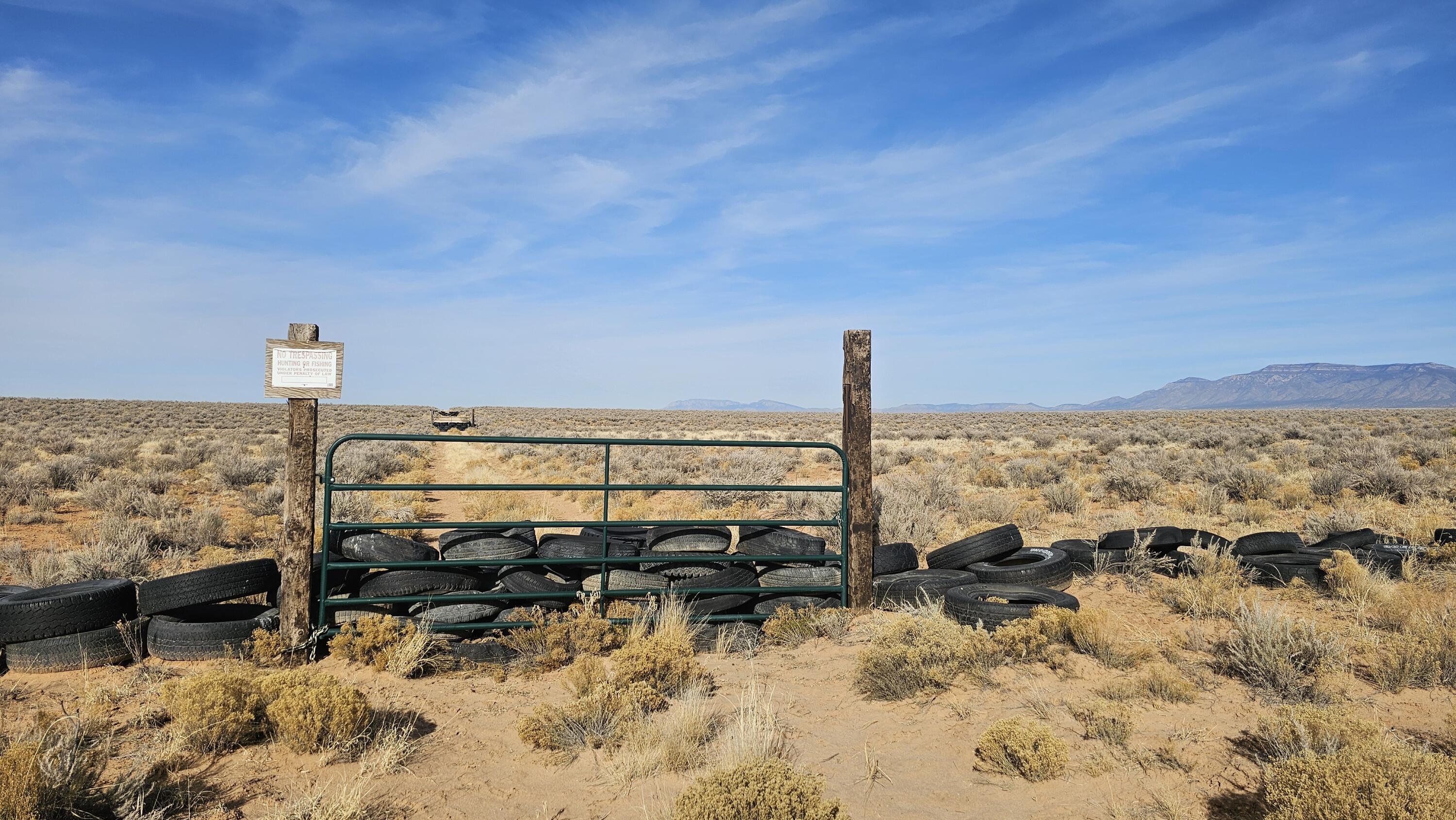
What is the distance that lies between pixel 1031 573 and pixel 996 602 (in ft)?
4.10

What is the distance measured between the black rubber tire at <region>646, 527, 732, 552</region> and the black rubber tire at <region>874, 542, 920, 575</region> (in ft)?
6.62

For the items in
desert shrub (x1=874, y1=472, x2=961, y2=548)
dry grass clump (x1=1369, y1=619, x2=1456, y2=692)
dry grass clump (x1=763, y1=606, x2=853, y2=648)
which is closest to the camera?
dry grass clump (x1=1369, y1=619, x2=1456, y2=692)

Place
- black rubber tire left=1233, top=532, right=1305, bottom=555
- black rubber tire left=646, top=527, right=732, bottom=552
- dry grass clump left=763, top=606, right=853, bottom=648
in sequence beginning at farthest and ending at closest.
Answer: black rubber tire left=1233, top=532, right=1305, bottom=555
black rubber tire left=646, top=527, right=732, bottom=552
dry grass clump left=763, top=606, right=853, bottom=648

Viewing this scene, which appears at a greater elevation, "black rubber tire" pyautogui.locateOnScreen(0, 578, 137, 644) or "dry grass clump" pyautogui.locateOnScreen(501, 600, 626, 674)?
"black rubber tire" pyautogui.locateOnScreen(0, 578, 137, 644)

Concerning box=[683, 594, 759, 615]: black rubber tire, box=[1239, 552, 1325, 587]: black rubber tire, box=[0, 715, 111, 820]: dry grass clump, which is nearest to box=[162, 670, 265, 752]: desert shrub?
box=[0, 715, 111, 820]: dry grass clump

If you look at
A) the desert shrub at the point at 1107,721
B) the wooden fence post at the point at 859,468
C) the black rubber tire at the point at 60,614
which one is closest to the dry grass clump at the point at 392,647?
the black rubber tire at the point at 60,614

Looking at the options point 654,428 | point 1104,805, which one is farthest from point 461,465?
point 654,428

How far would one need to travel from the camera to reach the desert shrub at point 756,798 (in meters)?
3.47

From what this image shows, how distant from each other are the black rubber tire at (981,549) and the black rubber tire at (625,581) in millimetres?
3400

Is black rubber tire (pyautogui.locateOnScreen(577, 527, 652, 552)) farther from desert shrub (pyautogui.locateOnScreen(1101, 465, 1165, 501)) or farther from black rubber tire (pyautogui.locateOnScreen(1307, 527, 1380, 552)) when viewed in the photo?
desert shrub (pyautogui.locateOnScreen(1101, 465, 1165, 501))

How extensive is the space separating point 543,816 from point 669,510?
1148 centimetres

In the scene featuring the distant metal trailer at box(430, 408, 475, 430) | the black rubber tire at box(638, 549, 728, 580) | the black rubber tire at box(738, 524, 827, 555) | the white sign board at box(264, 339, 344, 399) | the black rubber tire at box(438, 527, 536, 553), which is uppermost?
the white sign board at box(264, 339, 344, 399)

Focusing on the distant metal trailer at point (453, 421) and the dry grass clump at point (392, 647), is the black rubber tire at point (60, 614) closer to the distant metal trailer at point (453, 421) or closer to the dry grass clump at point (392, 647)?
the dry grass clump at point (392, 647)

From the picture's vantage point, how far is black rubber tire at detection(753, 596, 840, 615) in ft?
25.3
